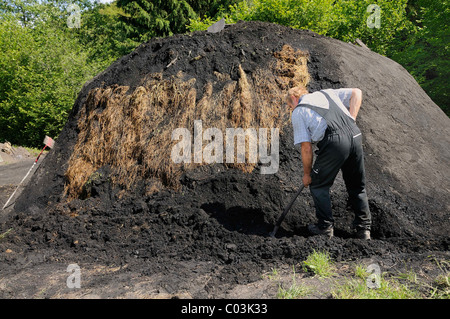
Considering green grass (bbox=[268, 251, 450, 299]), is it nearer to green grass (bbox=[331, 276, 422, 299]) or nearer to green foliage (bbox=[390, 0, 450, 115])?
green grass (bbox=[331, 276, 422, 299])

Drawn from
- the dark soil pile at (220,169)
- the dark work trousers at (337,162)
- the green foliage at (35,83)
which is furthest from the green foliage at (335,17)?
the green foliage at (35,83)

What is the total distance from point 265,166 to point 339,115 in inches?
58.5

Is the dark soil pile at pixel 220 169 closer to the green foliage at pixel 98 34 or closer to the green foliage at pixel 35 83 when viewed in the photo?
the green foliage at pixel 35 83

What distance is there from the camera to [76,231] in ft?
14.2

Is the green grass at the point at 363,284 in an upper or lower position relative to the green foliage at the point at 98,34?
lower

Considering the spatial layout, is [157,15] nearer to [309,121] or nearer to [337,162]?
[309,121]

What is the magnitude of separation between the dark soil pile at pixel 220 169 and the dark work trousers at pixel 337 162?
362mm

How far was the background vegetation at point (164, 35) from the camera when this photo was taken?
10945 millimetres

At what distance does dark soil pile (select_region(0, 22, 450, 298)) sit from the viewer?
3.86 m

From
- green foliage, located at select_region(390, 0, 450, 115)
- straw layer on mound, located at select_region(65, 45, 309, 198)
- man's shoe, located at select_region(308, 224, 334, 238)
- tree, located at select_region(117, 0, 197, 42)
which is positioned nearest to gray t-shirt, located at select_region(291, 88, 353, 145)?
man's shoe, located at select_region(308, 224, 334, 238)

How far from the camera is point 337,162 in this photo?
3.46 m

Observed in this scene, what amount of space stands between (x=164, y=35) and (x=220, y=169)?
52.3 ft

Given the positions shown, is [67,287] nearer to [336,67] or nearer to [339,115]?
[339,115]

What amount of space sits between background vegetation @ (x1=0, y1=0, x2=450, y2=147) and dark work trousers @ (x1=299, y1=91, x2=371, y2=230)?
24.4 ft
